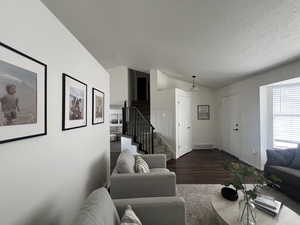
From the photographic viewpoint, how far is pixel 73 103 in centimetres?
179

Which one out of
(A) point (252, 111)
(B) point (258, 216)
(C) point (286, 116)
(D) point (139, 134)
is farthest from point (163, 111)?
(B) point (258, 216)

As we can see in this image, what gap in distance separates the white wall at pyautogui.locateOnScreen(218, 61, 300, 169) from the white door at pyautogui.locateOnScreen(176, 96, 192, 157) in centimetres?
172

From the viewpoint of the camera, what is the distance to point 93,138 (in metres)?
2.48

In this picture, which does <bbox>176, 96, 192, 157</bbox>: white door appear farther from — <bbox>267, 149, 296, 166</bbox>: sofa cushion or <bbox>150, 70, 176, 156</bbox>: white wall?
<bbox>267, 149, 296, 166</bbox>: sofa cushion

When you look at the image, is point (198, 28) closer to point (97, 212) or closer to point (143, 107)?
point (97, 212)

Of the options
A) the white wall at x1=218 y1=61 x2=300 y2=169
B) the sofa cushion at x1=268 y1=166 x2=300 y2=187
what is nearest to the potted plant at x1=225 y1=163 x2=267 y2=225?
the sofa cushion at x1=268 y1=166 x2=300 y2=187

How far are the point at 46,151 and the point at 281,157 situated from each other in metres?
3.68

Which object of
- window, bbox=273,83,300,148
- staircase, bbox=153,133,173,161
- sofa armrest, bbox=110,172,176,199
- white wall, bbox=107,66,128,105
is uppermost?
white wall, bbox=107,66,128,105

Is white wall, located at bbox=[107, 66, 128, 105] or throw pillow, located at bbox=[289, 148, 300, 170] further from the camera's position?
white wall, located at bbox=[107, 66, 128, 105]

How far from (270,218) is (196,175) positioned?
7.28ft

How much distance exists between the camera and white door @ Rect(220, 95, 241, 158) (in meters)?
5.22

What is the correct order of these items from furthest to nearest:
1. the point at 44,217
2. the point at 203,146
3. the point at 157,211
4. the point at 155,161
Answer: the point at 203,146 → the point at 155,161 → the point at 157,211 → the point at 44,217

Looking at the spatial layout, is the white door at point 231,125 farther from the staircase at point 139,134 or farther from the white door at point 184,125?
the staircase at point 139,134

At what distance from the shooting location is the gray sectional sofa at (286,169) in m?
2.53
